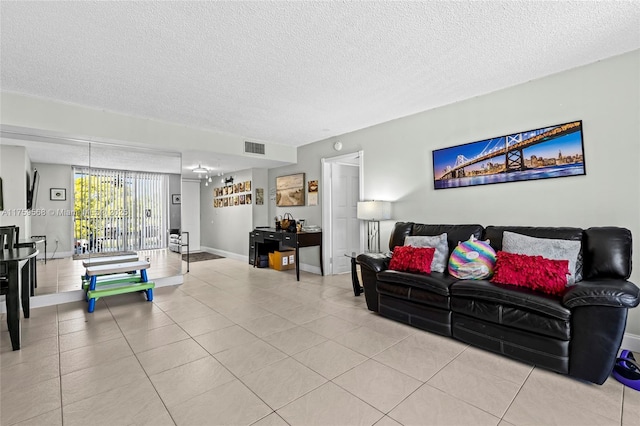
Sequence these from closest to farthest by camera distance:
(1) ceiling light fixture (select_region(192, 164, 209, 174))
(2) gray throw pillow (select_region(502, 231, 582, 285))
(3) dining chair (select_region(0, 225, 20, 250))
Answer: (2) gray throw pillow (select_region(502, 231, 582, 285)) → (3) dining chair (select_region(0, 225, 20, 250)) → (1) ceiling light fixture (select_region(192, 164, 209, 174))

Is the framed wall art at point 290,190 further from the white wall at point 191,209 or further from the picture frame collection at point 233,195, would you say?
the white wall at point 191,209

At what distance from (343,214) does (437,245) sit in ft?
8.72

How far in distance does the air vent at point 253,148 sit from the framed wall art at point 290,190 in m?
0.90

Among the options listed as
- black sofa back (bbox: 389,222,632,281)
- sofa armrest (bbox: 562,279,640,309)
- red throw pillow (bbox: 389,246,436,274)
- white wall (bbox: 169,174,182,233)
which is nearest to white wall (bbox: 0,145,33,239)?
white wall (bbox: 169,174,182,233)

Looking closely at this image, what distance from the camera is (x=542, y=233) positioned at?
Answer: 2699mm

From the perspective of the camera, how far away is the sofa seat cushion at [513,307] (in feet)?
6.86

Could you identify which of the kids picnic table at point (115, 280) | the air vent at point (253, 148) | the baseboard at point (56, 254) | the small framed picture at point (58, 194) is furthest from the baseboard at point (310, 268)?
the small framed picture at point (58, 194)

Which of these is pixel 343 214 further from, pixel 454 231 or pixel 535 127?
pixel 535 127

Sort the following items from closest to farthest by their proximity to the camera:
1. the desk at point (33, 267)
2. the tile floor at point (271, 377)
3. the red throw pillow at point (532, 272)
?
the tile floor at point (271, 377), the red throw pillow at point (532, 272), the desk at point (33, 267)

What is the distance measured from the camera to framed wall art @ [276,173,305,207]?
5.96 metres

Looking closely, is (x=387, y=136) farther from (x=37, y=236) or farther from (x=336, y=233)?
(x=37, y=236)

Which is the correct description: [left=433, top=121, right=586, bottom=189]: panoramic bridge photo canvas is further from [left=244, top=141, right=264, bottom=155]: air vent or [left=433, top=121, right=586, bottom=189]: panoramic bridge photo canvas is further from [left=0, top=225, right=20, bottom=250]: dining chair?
[left=0, top=225, right=20, bottom=250]: dining chair

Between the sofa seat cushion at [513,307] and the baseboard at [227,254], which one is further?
the baseboard at [227,254]

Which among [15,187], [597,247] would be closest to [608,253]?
[597,247]
